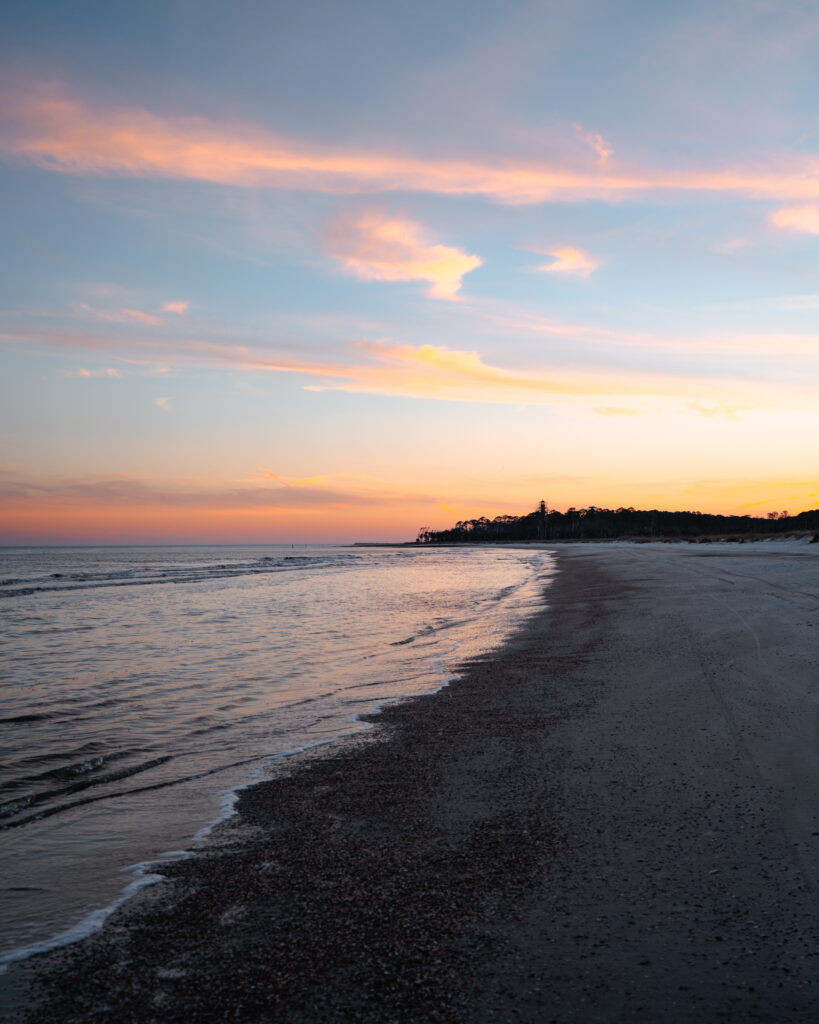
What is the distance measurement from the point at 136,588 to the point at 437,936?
2936cm

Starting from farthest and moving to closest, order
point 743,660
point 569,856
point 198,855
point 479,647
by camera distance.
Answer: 1. point 479,647
2. point 743,660
3. point 198,855
4. point 569,856

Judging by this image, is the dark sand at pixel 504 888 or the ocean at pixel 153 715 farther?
the ocean at pixel 153 715

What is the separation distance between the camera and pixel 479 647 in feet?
38.6

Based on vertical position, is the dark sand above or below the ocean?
above

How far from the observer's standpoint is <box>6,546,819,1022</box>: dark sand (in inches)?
98.0

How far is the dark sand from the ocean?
46 cm

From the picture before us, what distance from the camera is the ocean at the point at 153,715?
3.85 m

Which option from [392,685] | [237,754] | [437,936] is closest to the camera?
[437,936]

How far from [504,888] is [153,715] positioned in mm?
5495

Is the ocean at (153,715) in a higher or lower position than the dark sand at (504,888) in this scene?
lower

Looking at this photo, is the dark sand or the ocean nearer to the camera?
the dark sand

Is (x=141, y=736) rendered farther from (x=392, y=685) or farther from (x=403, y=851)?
(x=403, y=851)

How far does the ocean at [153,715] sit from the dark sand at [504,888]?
0.46 metres

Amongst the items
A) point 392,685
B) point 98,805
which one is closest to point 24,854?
point 98,805
